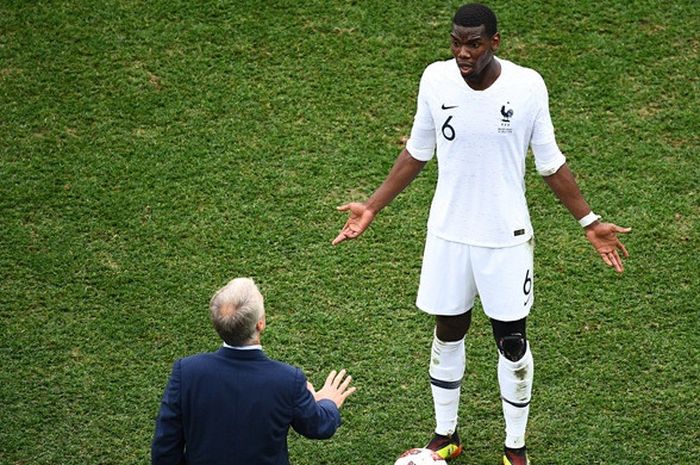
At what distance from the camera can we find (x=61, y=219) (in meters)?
7.76

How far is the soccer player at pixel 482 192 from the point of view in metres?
5.17

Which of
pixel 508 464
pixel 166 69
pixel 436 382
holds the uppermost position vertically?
pixel 166 69

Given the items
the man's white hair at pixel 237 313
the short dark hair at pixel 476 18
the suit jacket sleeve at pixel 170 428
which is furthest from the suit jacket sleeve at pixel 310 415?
the short dark hair at pixel 476 18

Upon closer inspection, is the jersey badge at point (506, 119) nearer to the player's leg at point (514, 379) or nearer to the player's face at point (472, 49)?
the player's face at point (472, 49)

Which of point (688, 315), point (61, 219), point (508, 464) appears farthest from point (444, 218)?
point (61, 219)

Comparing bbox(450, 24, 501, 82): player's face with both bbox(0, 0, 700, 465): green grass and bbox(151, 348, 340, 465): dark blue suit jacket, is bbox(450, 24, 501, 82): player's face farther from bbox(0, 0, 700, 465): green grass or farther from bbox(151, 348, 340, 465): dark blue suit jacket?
bbox(0, 0, 700, 465): green grass

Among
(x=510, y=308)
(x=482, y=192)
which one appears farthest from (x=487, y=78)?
(x=510, y=308)

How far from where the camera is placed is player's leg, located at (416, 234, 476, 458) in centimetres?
555

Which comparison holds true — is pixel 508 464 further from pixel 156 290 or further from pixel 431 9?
pixel 431 9

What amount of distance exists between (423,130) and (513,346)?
1182 mm

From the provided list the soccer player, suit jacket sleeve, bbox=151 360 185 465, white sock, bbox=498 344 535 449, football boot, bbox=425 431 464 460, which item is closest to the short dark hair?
the soccer player

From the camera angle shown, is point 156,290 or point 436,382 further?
point 156,290

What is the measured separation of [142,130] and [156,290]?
1627mm

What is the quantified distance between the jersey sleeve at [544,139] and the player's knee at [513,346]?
0.85m
